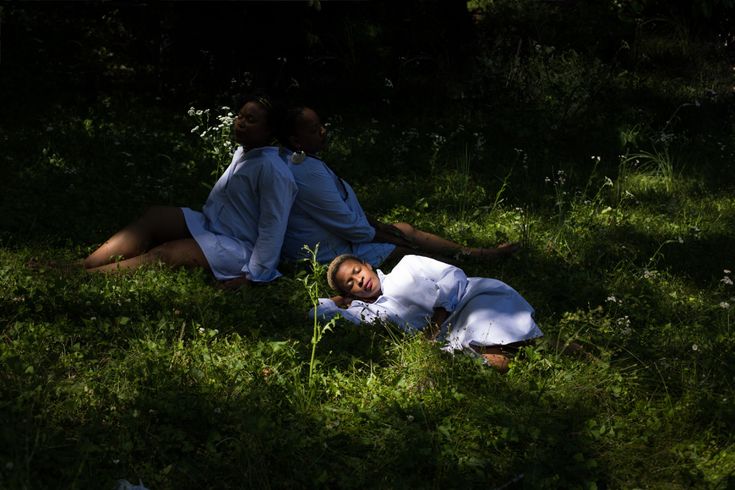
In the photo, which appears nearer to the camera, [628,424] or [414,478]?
[414,478]

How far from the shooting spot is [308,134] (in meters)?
5.64

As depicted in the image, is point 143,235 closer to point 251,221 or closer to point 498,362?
point 251,221

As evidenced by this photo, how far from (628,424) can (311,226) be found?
2.59 metres

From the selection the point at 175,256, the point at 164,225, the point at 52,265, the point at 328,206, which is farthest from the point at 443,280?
the point at 52,265

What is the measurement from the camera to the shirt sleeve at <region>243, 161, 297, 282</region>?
17.7 feet

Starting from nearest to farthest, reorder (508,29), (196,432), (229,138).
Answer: (196,432)
(229,138)
(508,29)

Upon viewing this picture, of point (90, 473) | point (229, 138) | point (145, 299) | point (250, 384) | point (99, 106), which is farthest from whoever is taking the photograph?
point (99, 106)

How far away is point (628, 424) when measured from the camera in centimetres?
394

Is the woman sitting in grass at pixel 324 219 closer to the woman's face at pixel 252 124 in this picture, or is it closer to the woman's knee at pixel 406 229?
the woman's knee at pixel 406 229

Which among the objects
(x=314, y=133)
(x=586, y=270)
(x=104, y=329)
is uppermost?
(x=314, y=133)

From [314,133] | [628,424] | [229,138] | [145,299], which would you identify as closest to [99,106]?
[229,138]

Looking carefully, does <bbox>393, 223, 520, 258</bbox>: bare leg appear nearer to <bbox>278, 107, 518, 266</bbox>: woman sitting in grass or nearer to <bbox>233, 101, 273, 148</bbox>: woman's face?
<bbox>278, 107, 518, 266</bbox>: woman sitting in grass

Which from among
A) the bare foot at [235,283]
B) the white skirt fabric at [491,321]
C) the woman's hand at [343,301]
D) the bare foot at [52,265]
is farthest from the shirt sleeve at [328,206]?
the bare foot at [52,265]

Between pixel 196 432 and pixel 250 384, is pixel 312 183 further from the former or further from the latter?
pixel 196 432
